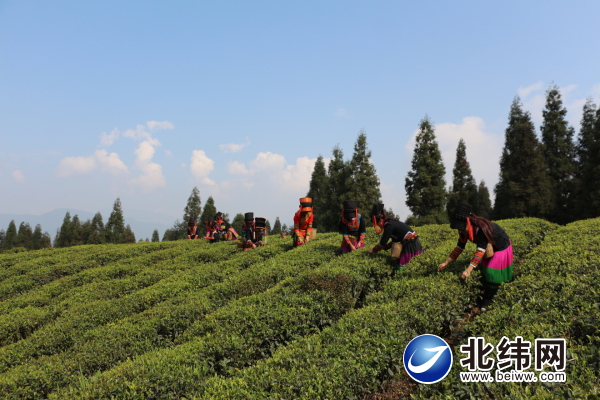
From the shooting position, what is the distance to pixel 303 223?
1480 cm

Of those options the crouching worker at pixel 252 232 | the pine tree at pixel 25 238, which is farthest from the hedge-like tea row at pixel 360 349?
the pine tree at pixel 25 238

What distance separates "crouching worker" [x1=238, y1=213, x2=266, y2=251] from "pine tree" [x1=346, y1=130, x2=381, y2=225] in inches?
790

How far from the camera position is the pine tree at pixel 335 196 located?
1486 inches

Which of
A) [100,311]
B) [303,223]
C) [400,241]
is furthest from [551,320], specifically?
[100,311]

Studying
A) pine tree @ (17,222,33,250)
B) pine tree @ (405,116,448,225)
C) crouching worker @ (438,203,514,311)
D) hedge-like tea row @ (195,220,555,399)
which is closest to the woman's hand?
crouching worker @ (438,203,514,311)

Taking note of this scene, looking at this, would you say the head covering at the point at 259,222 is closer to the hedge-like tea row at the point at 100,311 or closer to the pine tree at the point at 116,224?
the hedge-like tea row at the point at 100,311

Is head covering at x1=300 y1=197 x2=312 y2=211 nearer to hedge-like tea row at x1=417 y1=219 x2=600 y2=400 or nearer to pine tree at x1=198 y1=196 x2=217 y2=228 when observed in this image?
hedge-like tea row at x1=417 y1=219 x2=600 y2=400

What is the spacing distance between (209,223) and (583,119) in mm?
38572

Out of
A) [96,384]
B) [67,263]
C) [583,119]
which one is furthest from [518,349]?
[583,119]

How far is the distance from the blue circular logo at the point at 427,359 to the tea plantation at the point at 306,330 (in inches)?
5.3

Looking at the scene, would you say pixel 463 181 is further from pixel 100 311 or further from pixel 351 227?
pixel 100 311

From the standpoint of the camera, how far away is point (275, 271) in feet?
34.8

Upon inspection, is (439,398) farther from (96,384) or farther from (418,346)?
(96,384)

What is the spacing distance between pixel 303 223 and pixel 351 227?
380 centimetres
